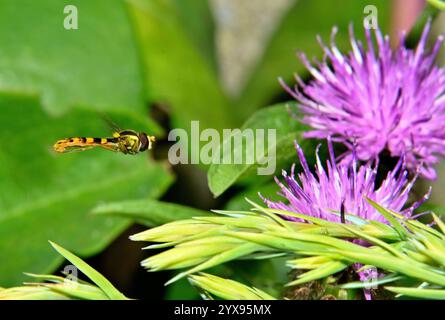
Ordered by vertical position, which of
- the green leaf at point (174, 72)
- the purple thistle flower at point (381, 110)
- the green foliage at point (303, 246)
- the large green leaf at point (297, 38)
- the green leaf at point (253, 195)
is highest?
the large green leaf at point (297, 38)

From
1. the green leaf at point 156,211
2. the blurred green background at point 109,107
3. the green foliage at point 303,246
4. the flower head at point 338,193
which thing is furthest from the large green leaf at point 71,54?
the green foliage at point 303,246

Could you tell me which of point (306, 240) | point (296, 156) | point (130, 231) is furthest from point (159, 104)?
point (306, 240)

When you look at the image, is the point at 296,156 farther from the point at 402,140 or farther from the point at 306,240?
the point at 306,240

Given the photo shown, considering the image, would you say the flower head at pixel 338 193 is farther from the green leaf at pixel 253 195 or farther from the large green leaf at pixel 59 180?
the large green leaf at pixel 59 180

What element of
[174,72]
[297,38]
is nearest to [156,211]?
[174,72]

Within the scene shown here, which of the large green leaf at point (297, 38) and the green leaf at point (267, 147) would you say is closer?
the green leaf at point (267, 147)

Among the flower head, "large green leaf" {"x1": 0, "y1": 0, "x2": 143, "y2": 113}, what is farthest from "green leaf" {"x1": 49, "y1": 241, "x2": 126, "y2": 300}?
"large green leaf" {"x1": 0, "y1": 0, "x2": 143, "y2": 113}
